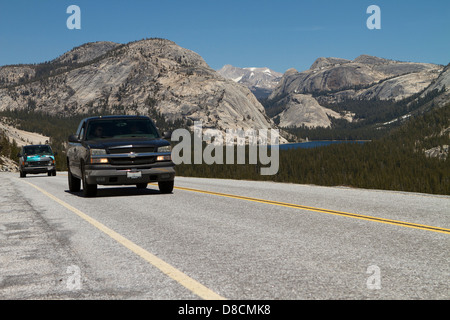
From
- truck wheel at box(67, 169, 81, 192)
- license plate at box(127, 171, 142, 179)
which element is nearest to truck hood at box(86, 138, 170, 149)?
license plate at box(127, 171, 142, 179)

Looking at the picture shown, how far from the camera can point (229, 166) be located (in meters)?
38.1

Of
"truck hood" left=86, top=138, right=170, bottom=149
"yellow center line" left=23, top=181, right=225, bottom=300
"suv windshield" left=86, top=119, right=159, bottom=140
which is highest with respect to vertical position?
"suv windshield" left=86, top=119, right=159, bottom=140

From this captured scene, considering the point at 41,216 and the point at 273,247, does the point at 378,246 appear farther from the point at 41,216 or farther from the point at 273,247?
the point at 41,216

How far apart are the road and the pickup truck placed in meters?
1.70

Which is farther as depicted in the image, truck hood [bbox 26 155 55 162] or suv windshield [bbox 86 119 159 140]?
truck hood [bbox 26 155 55 162]

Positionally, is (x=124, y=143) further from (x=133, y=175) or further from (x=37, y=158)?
(x=37, y=158)

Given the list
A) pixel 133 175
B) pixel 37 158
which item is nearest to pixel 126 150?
pixel 133 175

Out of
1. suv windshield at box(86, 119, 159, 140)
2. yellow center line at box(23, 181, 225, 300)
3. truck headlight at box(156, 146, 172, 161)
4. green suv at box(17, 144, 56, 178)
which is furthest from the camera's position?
green suv at box(17, 144, 56, 178)

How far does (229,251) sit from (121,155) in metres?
7.23

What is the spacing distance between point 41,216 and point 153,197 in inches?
149

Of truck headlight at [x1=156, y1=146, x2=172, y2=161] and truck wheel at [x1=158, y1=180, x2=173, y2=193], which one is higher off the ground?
truck headlight at [x1=156, y1=146, x2=172, y2=161]

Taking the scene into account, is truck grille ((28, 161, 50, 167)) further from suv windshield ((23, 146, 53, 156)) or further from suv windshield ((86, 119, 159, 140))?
suv windshield ((86, 119, 159, 140))

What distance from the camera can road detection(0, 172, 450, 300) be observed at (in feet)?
13.9
